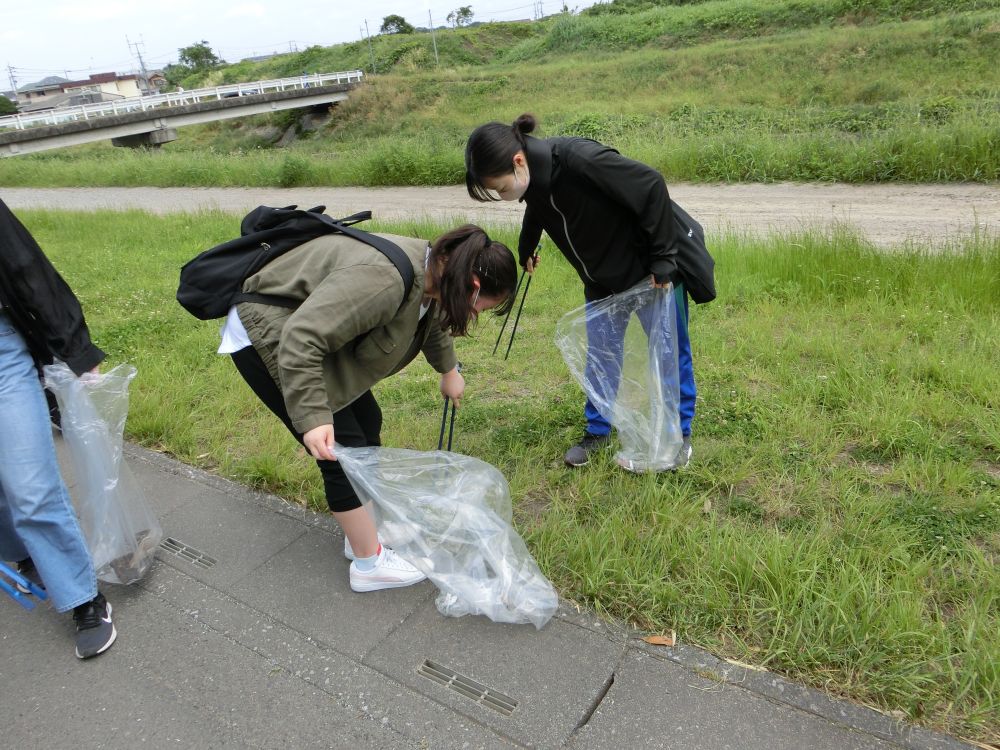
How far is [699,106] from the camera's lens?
17750 mm

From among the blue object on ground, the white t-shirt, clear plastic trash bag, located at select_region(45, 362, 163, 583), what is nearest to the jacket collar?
the white t-shirt

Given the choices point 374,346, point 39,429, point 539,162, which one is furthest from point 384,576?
point 539,162

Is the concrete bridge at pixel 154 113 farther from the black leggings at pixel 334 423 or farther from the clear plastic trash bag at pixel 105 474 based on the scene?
the black leggings at pixel 334 423

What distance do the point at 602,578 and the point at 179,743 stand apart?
1.33 m

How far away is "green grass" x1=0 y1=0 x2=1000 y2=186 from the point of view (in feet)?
36.4

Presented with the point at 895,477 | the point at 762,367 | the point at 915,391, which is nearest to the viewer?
the point at 895,477

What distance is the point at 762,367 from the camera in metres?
3.79

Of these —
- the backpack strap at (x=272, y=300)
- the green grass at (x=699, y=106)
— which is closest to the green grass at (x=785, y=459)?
the backpack strap at (x=272, y=300)

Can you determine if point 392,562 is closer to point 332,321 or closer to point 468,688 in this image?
point 468,688

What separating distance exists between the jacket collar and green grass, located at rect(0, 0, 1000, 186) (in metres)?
9.47

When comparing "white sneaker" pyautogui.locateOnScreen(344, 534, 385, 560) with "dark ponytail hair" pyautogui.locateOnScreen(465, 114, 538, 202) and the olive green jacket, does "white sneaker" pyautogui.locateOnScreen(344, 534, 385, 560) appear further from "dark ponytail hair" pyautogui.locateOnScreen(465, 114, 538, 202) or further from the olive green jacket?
"dark ponytail hair" pyautogui.locateOnScreen(465, 114, 538, 202)

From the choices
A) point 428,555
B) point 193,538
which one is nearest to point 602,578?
point 428,555

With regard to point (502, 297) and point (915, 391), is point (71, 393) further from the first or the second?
point (915, 391)

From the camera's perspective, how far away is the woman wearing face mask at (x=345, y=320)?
1852mm
